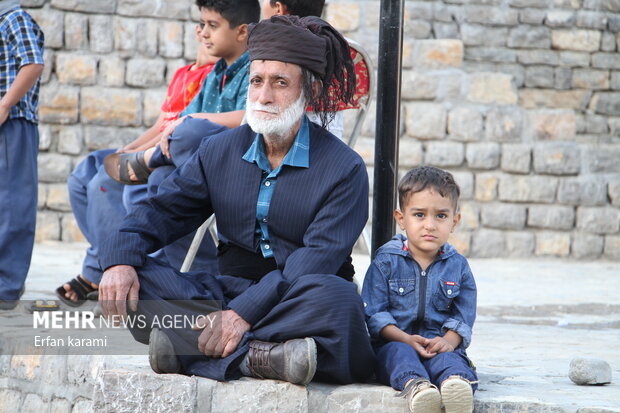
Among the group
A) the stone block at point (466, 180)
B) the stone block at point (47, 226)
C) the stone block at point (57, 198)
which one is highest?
the stone block at point (466, 180)

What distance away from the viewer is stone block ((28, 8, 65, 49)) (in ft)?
24.3

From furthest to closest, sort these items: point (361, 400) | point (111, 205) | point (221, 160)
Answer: point (111, 205) → point (221, 160) → point (361, 400)

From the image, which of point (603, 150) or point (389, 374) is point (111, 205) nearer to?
point (389, 374)

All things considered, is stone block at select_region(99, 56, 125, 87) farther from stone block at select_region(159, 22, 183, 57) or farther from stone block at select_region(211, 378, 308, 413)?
stone block at select_region(211, 378, 308, 413)

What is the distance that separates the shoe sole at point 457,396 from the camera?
2.70 metres

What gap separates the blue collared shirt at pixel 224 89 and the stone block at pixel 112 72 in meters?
3.46

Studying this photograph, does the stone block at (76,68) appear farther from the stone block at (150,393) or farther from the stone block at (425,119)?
the stone block at (150,393)

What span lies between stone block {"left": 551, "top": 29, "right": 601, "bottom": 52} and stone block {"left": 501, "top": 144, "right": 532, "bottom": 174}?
0.91m

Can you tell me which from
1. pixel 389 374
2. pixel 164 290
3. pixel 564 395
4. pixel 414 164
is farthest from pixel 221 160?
pixel 414 164

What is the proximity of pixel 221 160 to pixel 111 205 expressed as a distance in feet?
4.51

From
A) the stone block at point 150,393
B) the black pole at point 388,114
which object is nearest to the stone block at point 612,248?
the black pole at point 388,114

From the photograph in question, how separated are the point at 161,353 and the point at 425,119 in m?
5.13

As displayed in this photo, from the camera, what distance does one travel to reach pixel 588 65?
7.85 metres

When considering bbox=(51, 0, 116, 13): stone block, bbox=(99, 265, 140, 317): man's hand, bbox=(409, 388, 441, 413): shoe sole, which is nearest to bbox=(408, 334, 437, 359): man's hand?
bbox=(409, 388, 441, 413): shoe sole
